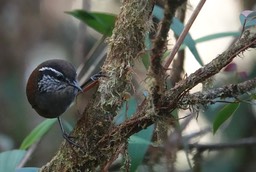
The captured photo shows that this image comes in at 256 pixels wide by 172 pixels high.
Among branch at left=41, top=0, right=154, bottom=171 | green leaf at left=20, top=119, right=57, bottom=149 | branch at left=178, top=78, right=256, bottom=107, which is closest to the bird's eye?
green leaf at left=20, top=119, right=57, bottom=149

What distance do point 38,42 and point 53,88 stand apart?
2.41 m

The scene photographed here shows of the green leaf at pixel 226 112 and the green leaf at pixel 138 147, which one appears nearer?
the green leaf at pixel 226 112

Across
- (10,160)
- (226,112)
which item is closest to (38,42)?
(10,160)

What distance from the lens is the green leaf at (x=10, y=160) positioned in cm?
229

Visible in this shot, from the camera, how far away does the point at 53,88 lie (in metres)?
2.72

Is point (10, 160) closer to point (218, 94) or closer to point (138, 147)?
point (138, 147)

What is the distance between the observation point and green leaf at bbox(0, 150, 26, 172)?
2.29 m

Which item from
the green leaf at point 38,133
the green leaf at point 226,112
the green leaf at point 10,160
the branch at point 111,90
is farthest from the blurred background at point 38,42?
the branch at point 111,90

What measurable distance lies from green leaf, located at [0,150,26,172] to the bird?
0.87 feet

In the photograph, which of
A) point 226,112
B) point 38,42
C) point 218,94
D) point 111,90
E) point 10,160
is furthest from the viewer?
point 38,42

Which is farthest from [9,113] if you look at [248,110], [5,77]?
[248,110]

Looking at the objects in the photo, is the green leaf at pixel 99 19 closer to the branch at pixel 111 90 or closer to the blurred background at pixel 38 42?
the branch at pixel 111 90

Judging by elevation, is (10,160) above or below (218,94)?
below

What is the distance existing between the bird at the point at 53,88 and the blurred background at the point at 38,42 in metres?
1.58
